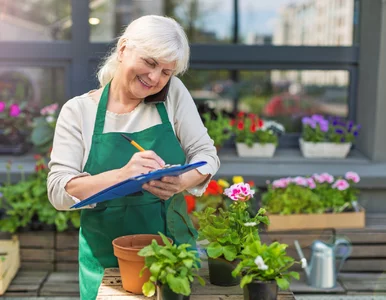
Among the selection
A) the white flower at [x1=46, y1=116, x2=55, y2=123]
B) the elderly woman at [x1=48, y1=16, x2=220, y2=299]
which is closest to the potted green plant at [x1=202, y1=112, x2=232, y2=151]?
the white flower at [x1=46, y1=116, x2=55, y2=123]

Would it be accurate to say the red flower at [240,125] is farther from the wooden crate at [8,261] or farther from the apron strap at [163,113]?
the apron strap at [163,113]

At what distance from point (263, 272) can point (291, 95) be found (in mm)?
3719

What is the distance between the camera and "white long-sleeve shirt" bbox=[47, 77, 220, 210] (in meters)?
2.22

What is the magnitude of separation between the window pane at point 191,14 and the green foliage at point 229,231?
11.1 feet

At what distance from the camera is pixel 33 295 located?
439cm

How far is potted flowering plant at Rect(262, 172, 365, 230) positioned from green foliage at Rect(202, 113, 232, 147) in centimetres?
64

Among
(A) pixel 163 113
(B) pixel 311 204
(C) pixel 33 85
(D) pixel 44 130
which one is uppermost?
(C) pixel 33 85

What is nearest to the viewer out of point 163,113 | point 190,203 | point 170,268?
point 170,268

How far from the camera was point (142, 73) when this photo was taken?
2215 mm

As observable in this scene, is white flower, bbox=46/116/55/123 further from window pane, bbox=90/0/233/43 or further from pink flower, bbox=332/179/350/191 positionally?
pink flower, bbox=332/179/350/191

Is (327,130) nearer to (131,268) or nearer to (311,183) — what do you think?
(311,183)

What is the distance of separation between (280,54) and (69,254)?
2.24 metres

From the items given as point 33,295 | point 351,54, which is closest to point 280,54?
point 351,54

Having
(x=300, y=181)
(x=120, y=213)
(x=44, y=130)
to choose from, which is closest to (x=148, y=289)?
(x=120, y=213)
